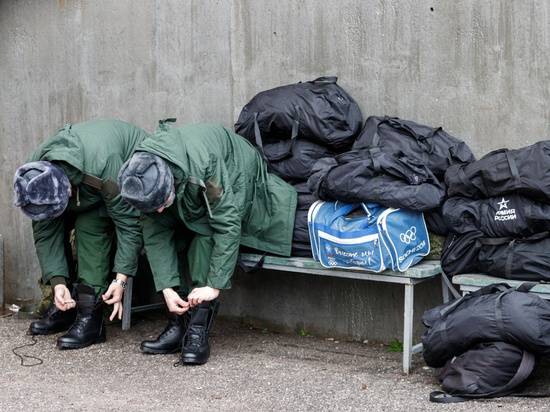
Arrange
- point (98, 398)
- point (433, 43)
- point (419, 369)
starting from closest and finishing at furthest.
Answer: point (98, 398) < point (419, 369) < point (433, 43)

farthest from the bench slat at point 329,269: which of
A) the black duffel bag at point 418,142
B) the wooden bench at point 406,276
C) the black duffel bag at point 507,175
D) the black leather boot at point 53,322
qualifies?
the black leather boot at point 53,322

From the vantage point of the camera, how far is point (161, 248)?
15.8 ft

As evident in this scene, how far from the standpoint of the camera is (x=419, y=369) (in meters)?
4.51

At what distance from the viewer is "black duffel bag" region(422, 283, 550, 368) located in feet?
12.1

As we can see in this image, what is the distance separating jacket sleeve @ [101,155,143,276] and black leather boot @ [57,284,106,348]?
0.33 meters

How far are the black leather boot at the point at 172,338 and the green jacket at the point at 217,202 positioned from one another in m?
0.29

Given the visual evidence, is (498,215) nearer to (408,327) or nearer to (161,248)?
(408,327)

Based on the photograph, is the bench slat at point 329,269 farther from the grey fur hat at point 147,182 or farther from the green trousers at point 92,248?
the green trousers at point 92,248

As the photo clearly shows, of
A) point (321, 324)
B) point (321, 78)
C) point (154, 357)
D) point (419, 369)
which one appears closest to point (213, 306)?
point (154, 357)

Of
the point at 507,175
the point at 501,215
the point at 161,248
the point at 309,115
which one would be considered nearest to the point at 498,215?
the point at 501,215

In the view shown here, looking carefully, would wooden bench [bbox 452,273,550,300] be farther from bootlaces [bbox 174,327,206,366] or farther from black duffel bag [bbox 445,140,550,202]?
bootlaces [bbox 174,327,206,366]

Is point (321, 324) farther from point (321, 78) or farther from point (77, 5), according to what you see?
point (77, 5)

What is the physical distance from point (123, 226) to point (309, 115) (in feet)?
4.48

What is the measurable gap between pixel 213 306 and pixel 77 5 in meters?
3.03
